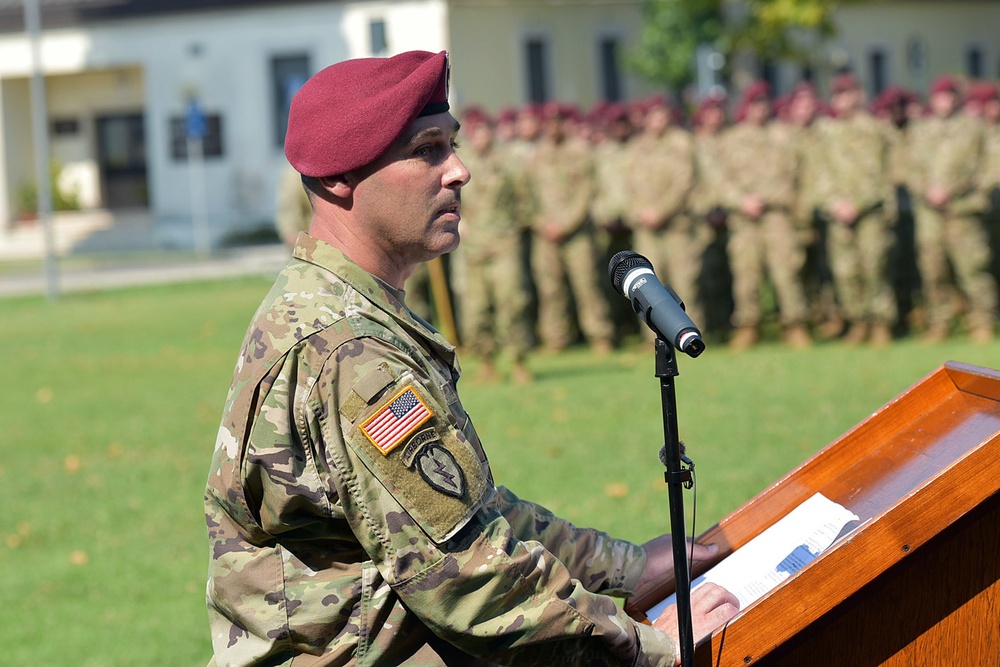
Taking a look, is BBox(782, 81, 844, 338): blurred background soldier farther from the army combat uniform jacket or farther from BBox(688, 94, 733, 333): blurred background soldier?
the army combat uniform jacket

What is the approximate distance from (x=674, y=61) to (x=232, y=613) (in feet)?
110

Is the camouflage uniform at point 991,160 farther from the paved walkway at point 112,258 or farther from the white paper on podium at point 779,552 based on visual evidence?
the paved walkway at point 112,258

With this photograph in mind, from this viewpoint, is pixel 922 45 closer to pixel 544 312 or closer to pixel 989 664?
pixel 544 312

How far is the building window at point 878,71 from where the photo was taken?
48.9 m

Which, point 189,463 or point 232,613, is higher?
point 232,613

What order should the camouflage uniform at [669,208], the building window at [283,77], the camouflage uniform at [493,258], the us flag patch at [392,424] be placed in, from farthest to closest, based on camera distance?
the building window at [283,77], the camouflage uniform at [669,208], the camouflage uniform at [493,258], the us flag patch at [392,424]

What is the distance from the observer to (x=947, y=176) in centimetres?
1335

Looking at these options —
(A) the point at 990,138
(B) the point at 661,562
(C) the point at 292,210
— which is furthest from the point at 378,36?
(B) the point at 661,562

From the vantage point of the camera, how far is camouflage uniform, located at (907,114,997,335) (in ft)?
43.7

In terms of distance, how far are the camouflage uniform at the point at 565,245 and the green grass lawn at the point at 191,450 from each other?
40 centimetres

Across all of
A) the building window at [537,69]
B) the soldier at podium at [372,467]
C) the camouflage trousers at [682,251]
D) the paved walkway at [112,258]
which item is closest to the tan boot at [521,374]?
the camouflage trousers at [682,251]

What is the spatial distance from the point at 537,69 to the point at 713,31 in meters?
8.28

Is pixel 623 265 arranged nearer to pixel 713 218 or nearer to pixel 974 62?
pixel 713 218

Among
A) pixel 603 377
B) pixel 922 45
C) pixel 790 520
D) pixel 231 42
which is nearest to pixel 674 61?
pixel 231 42
